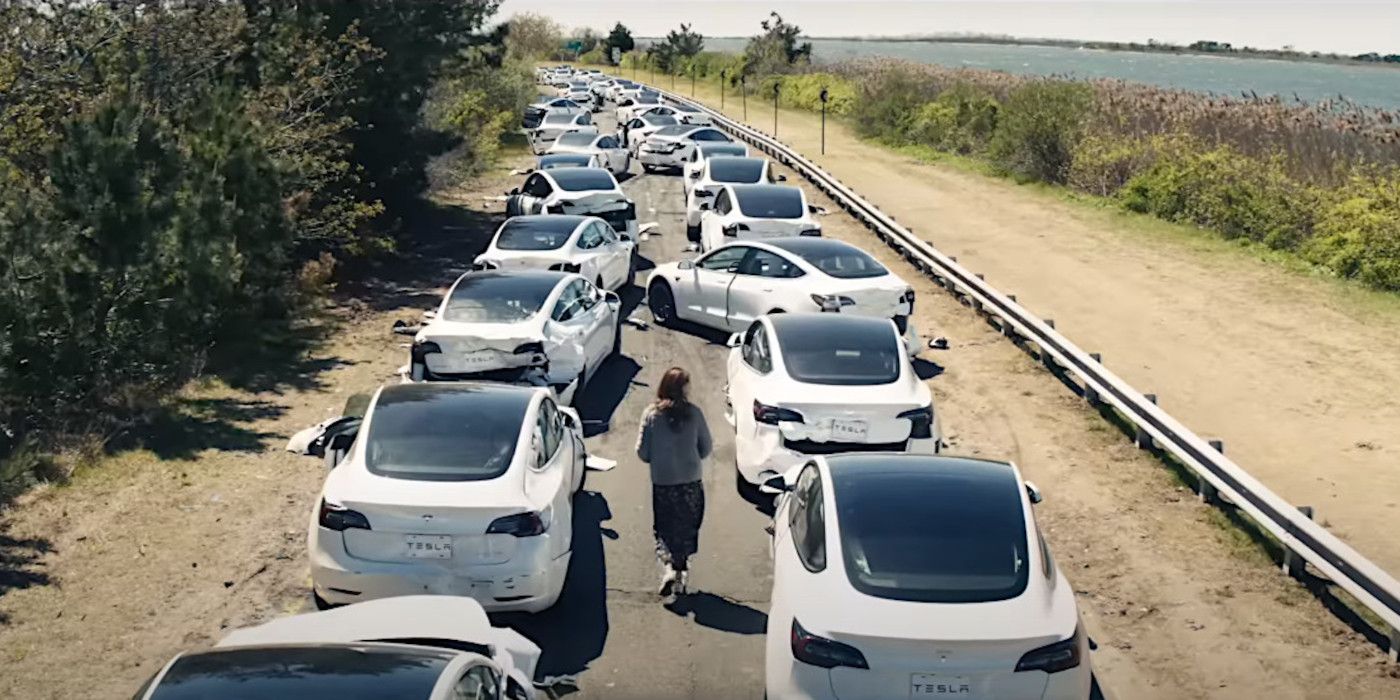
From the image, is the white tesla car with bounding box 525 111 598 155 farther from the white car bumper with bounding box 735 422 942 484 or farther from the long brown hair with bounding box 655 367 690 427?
the long brown hair with bounding box 655 367 690 427

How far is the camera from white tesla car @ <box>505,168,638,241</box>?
80.8 feet

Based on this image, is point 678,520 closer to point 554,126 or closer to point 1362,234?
point 1362,234

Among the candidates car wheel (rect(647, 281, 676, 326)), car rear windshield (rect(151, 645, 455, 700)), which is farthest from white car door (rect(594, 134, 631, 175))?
car rear windshield (rect(151, 645, 455, 700))

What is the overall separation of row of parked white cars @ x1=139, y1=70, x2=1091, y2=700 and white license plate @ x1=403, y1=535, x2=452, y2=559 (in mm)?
12

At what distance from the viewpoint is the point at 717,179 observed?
94.5 feet

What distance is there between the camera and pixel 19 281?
1337 centimetres

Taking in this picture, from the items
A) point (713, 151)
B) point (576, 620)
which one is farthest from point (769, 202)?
point (576, 620)

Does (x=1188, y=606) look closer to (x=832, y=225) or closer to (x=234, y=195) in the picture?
(x=234, y=195)

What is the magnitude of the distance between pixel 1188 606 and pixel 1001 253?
1949 cm

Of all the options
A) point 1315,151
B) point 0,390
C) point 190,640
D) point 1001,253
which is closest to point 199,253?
point 0,390

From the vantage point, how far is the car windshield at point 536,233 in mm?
20109

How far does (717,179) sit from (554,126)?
21.6 metres

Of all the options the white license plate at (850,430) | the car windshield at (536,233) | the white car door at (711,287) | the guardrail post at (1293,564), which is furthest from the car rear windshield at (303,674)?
the car windshield at (536,233)

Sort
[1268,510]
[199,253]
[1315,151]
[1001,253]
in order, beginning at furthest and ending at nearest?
[1315,151]
[1001,253]
[199,253]
[1268,510]
